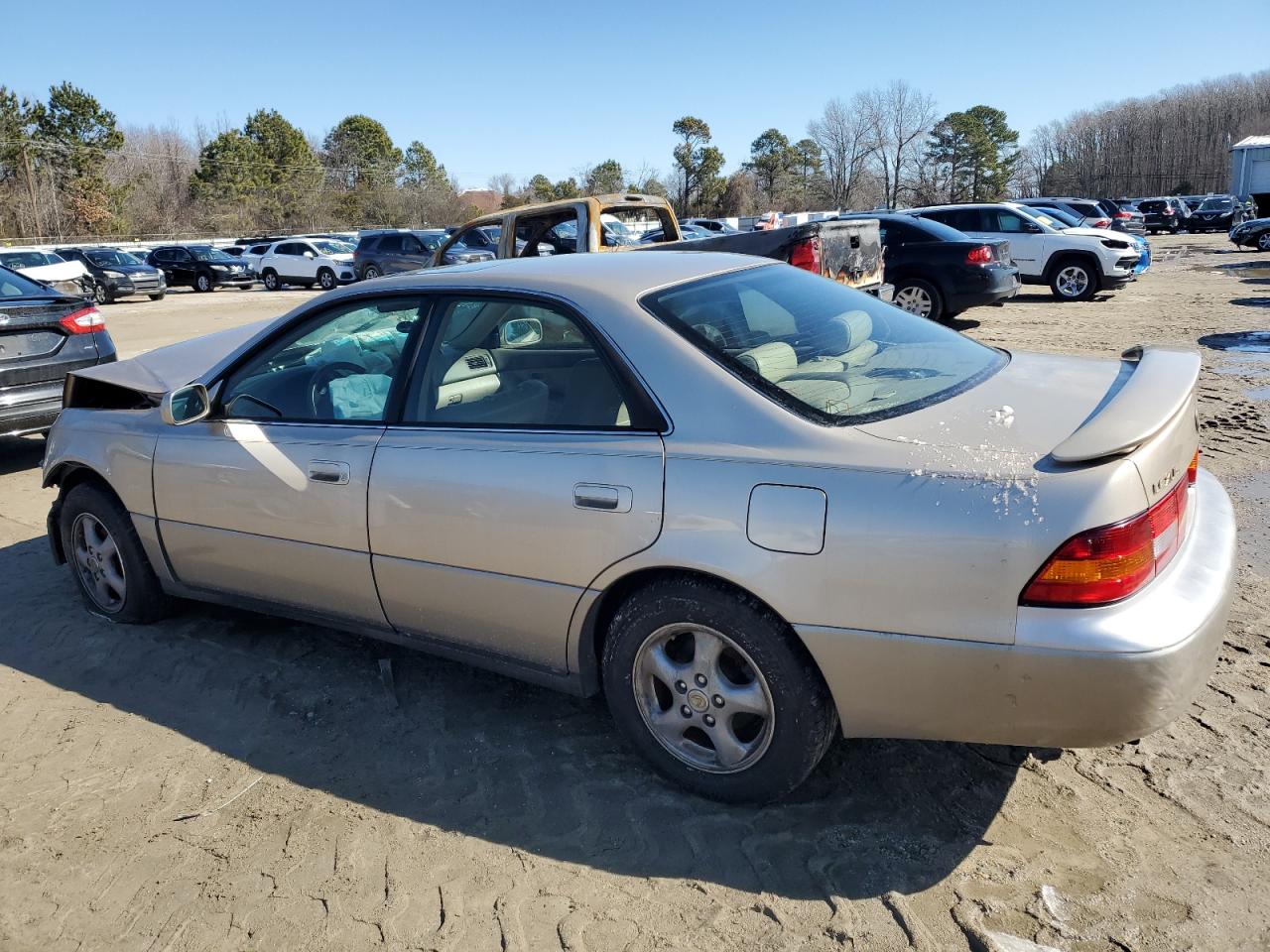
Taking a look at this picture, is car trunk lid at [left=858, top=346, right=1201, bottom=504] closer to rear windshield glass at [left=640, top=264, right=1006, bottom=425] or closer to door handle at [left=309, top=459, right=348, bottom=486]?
rear windshield glass at [left=640, top=264, right=1006, bottom=425]

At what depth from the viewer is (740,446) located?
2590mm

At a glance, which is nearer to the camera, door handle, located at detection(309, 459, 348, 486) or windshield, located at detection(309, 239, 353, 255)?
door handle, located at detection(309, 459, 348, 486)

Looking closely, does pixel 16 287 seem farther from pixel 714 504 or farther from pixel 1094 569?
pixel 1094 569

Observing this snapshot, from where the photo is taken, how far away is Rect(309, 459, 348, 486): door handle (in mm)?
3342

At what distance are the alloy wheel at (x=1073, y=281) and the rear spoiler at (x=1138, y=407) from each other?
14.3 meters

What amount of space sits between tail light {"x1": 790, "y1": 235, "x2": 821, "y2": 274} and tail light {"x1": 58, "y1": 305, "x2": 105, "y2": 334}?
5991 millimetres

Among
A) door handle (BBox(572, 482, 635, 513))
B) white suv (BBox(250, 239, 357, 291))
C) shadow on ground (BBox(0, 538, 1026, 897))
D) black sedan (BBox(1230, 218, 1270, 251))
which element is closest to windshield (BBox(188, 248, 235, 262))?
white suv (BBox(250, 239, 357, 291))

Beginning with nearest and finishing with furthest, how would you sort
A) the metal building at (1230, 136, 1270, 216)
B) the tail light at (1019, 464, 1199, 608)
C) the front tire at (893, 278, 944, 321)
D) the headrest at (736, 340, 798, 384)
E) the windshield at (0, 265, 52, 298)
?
1. the tail light at (1019, 464, 1199, 608)
2. the headrest at (736, 340, 798, 384)
3. the windshield at (0, 265, 52, 298)
4. the front tire at (893, 278, 944, 321)
5. the metal building at (1230, 136, 1270, 216)

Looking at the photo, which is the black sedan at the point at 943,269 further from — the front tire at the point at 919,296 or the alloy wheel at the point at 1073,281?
the alloy wheel at the point at 1073,281

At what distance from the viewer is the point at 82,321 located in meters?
7.55

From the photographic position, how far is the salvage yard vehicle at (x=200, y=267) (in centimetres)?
3139

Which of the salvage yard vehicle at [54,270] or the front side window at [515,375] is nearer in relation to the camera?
the front side window at [515,375]

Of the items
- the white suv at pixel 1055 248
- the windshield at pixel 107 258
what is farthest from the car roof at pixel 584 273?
the windshield at pixel 107 258

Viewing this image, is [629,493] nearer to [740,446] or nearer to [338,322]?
[740,446]
